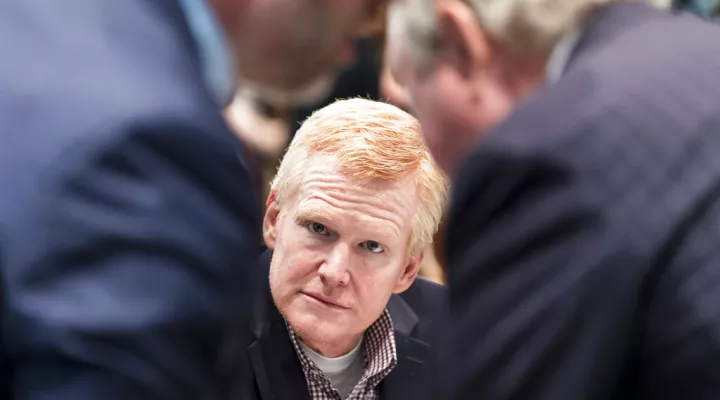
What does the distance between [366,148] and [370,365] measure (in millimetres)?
273

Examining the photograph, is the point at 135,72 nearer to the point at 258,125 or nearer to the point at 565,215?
the point at 565,215

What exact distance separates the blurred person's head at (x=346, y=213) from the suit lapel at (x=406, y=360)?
0.05m

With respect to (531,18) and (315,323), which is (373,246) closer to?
(315,323)

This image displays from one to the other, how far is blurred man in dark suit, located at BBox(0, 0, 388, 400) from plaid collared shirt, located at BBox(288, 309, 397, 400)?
459 millimetres

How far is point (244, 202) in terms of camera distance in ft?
2.17

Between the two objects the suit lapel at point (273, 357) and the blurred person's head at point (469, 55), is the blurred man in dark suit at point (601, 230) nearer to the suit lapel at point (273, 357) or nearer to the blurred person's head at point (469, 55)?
the blurred person's head at point (469, 55)

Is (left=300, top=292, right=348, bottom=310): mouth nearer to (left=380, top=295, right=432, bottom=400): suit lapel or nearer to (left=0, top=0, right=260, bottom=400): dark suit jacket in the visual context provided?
(left=380, top=295, right=432, bottom=400): suit lapel

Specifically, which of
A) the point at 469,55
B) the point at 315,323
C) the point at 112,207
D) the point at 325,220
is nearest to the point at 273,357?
the point at 315,323

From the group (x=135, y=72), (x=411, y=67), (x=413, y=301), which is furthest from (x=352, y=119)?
(x=135, y=72)

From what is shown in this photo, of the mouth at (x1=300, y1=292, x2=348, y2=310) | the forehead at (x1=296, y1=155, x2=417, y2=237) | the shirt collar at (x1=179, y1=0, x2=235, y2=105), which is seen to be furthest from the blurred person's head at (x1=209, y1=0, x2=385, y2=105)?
the mouth at (x1=300, y1=292, x2=348, y2=310)

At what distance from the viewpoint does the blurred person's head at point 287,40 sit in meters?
0.72

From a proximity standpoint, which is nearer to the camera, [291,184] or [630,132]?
[630,132]

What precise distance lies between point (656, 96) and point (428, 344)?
18.4 inches

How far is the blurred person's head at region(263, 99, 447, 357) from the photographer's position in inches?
42.1
